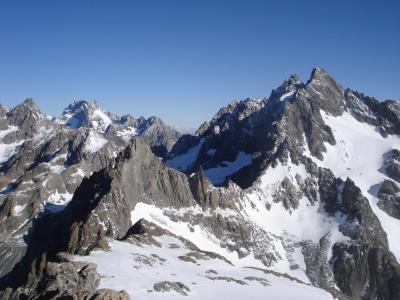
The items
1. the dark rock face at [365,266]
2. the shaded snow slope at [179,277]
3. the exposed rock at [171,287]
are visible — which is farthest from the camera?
A: the dark rock face at [365,266]

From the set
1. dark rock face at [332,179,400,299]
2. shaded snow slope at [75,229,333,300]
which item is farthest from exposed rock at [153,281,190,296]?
dark rock face at [332,179,400,299]

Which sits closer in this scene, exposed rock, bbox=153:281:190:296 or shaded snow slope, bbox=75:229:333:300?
exposed rock, bbox=153:281:190:296

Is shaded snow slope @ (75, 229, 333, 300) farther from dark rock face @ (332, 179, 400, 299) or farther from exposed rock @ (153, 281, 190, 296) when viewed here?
dark rock face @ (332, 179, 400, 299)

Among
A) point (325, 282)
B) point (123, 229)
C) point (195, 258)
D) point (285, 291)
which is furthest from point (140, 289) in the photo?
point (325, 282)

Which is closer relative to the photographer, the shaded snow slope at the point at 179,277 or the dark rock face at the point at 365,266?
the shaded snow slope at the point at 179,277

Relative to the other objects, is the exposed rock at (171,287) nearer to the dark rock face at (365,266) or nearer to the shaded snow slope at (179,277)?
the shaded snow slope at (179,277)

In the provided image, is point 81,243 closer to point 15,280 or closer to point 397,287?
point 15,280

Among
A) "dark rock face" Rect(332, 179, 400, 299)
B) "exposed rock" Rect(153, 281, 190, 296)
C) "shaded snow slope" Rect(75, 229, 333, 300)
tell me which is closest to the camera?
"exposed rock" Rect(153, 281, 190, 296)

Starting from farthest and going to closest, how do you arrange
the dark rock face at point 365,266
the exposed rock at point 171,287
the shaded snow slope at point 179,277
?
the dark rock face at point 365,266 → the shaded snow slope at point 179,277 → the exposed rock at point 171,287

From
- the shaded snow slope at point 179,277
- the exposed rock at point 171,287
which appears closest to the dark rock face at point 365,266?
the shaded snow slope at point 179,277

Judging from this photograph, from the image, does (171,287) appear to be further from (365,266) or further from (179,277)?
(365,266)

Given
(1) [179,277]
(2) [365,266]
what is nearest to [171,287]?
(1) [179,277]
